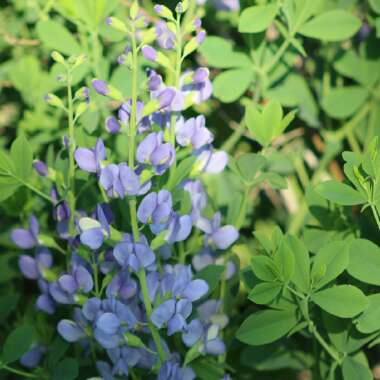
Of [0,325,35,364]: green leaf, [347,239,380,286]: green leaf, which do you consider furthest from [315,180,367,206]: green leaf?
[0,325,35,364]: green leaf

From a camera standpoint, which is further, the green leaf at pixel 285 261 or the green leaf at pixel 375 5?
the green leaf at pixel 375 5

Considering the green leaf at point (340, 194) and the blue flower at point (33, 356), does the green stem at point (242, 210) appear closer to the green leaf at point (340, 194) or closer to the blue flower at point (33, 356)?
the green leaf at point (340, 194)

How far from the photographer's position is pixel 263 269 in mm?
775

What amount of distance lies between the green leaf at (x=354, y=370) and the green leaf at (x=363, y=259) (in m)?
0.11

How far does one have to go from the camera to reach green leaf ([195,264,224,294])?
85cm

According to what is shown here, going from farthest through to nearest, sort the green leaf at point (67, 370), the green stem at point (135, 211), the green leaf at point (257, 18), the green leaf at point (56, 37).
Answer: the green leaf at point (56, 37) < the green leaf at point (257, 18) < the green leaf at point (67, 370) < the green stem at point (135, 211)

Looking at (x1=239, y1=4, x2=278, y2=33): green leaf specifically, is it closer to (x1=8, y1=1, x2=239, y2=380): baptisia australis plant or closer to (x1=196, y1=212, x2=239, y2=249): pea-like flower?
(x1=8, y1=1, x2=239, y2=380): baptisia australis plant

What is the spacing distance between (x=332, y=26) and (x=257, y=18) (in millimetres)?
134

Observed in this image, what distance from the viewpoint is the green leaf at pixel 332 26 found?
1.04 m

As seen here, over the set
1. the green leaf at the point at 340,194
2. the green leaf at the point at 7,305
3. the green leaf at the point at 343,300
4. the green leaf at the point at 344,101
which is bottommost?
the green leaf at the point at 7,305

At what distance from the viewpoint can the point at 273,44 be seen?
1127 mm

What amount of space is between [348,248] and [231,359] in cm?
34

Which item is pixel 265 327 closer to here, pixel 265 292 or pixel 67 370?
pixel 265 292

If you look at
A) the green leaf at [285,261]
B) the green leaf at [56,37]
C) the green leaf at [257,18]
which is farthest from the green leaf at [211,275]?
the green leaf at [56,37]
